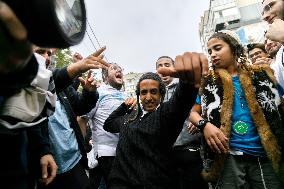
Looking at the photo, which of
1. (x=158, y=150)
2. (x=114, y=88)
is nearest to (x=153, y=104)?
(x=158, y=150)

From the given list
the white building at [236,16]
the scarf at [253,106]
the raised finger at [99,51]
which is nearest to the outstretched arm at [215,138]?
the scarf at [253,106]

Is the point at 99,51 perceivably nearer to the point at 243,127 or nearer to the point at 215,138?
the point at 215,138

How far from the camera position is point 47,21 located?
36.4 inches

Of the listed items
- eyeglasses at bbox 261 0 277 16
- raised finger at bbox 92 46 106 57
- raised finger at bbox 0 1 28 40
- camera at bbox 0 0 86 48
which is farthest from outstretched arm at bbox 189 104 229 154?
raised finger at bbox 0 1 28 40

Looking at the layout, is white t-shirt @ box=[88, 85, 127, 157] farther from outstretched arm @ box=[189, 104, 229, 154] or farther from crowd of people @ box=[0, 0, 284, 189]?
outstretched arm @ box=[189, 104, 229, 154]

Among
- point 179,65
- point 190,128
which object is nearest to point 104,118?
point 190,128

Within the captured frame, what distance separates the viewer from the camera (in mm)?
895

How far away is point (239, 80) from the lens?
9.02 feet

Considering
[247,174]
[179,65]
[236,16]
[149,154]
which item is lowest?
[247,174]

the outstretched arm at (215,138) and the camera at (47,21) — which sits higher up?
the camera at (47,21)

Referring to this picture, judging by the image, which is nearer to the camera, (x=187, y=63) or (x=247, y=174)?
(x=187, y=63)

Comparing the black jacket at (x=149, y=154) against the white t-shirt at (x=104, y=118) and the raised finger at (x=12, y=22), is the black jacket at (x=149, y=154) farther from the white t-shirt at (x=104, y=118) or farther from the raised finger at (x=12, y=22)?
the raised finger at (x=12, y=22)

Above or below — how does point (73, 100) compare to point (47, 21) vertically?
below

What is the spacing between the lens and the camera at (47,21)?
0.89m
